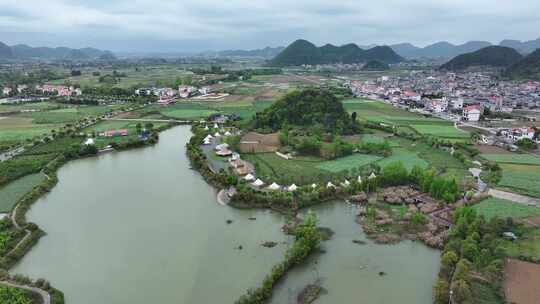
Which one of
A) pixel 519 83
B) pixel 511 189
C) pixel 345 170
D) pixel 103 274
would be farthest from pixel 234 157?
pixel 519 83

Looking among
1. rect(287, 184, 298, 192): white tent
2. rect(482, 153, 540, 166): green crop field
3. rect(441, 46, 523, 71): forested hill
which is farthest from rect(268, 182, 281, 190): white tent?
rect(441, 46, 523, 71): forested hill

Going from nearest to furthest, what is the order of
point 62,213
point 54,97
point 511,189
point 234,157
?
point 62,213
point 511,189
point 234,157
point 54,97

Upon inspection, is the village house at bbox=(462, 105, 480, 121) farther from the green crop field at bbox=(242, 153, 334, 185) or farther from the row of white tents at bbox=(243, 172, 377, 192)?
the row of white tents at bbox=(243, 172, 377, 192)

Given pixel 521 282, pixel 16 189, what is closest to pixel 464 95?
pixel 521 282

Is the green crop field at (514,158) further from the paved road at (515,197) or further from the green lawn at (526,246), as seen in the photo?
the green lawn at (526,246)

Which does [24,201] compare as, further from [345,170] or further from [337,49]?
[337,49]

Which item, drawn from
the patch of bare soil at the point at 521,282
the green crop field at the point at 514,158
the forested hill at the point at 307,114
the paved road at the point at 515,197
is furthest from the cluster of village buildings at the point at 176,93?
the patch of bare soil at the point at 521,282

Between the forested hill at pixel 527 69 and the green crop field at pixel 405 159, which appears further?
the forested hill at pixel 527 69

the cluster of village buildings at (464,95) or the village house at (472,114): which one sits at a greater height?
the cluster of village buildings at (464,95)
